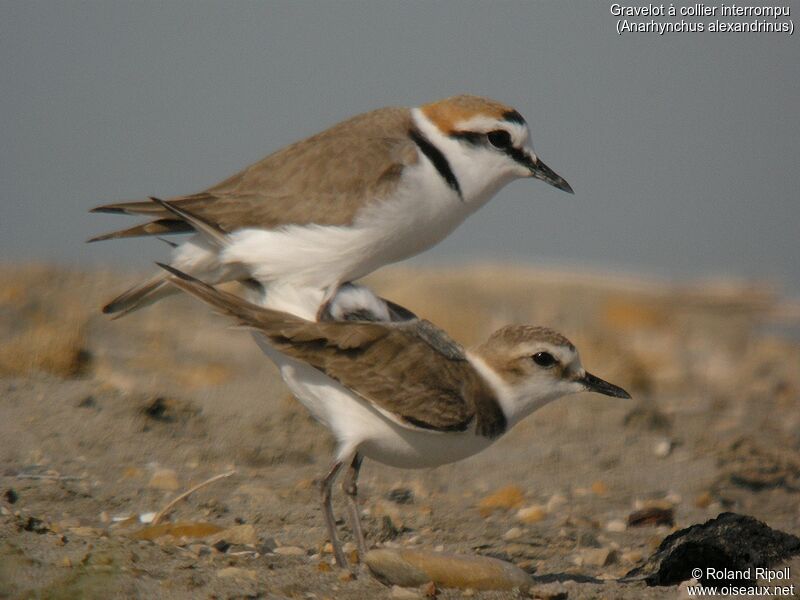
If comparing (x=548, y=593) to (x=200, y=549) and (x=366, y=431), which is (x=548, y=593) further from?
(x=200, y=549)

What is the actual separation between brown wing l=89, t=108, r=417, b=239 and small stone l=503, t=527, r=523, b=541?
1.48 metres

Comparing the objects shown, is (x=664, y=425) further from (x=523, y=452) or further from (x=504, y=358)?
(x=504, y=358)

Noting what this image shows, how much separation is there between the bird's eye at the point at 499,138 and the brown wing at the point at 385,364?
3.10 feet

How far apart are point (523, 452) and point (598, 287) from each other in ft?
13.4

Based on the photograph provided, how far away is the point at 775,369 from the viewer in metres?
8.55

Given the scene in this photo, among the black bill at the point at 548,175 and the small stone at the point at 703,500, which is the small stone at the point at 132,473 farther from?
Answer: the small stone at the point at 703,500

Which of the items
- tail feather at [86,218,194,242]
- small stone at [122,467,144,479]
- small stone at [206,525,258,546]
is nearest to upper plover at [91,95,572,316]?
tail feather at [86,218,194,242]

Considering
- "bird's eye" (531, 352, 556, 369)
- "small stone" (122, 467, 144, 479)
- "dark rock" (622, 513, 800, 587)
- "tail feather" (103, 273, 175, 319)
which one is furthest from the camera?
"small stone" (122, 467, 144, 479)

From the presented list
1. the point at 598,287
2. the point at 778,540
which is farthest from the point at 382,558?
the point at 598,287

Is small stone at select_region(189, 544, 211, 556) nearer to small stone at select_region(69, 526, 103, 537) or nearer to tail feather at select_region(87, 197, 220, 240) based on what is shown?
small stone at select_region(69, 526, 103, 537)

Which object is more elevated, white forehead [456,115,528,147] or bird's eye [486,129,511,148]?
white forehead [456,115,528,147]

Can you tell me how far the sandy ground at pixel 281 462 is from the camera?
4.01m

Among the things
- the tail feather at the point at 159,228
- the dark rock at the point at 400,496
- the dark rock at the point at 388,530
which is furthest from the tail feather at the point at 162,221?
the dark rock at the point at 400,496

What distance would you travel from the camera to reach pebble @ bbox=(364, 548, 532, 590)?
3.94m
